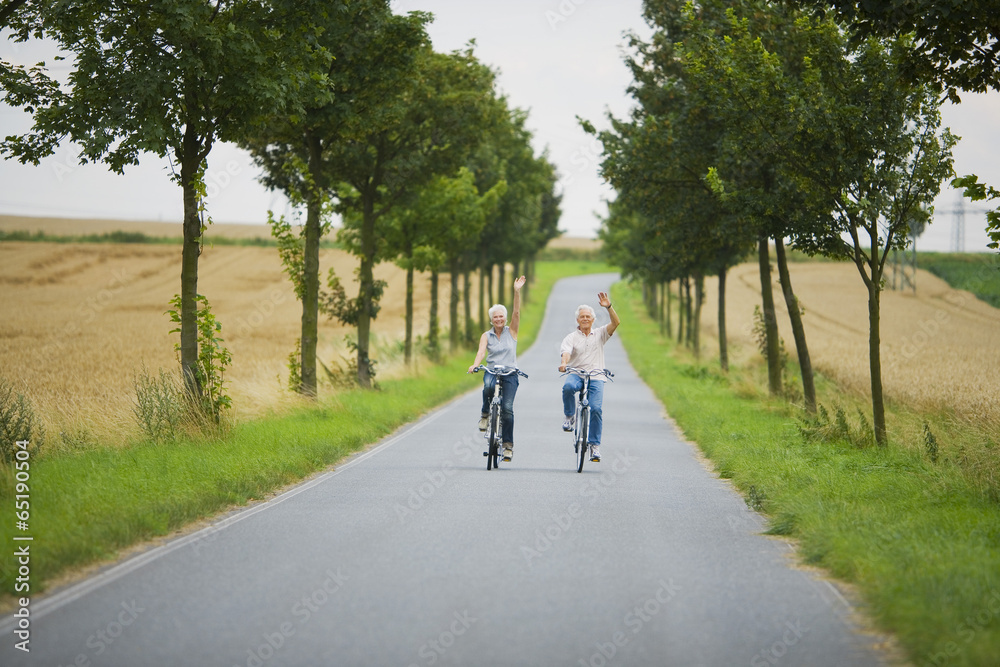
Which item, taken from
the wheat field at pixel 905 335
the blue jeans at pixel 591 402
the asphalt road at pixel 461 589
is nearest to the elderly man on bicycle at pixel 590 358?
the blue jeans at pixel 591 402

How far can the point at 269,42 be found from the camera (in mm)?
13031

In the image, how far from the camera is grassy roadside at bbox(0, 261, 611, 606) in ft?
24.3

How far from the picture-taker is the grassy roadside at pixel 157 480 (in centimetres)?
741

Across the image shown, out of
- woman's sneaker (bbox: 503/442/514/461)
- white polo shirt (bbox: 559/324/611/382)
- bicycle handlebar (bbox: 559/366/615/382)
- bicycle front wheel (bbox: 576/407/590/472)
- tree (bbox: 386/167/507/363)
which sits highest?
tree (bbox: 386/167/507/363)

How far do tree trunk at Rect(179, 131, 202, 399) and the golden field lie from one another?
38.7 inches

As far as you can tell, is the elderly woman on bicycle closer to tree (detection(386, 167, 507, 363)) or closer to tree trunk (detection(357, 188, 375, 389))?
tree trunk (detection(357, 188, 375, 389))

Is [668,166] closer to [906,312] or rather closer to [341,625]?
[341,625]

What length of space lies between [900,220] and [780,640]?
32.0ft

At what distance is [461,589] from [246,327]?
40.3 metres

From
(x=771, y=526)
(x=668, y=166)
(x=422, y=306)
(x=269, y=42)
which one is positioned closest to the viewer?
(x=771, y=526)

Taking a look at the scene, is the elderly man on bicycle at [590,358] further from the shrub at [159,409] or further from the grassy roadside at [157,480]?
the shrub at [159,409]

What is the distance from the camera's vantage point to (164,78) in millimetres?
11891

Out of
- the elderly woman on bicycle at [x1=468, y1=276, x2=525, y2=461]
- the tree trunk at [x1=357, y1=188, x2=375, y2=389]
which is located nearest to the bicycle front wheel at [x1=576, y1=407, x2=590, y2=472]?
the elderly woman on bicycle at [x1=468, y1=276, x2=525, y2=461]

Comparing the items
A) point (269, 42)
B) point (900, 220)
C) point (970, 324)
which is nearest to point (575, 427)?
point (900, 220)
